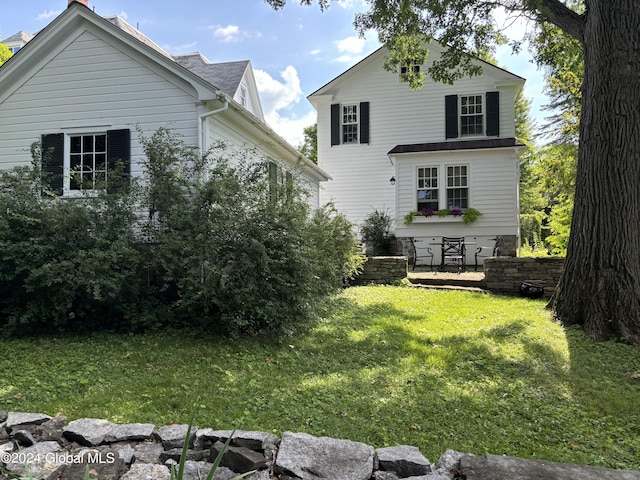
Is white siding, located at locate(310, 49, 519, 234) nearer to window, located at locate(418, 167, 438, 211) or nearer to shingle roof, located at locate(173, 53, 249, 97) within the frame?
window, located at locate(418, 167, 438, 211)

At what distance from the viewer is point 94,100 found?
306 inches

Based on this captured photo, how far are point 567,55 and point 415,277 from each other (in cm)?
655

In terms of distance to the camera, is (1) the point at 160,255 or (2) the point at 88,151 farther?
(2) the point at 88,151

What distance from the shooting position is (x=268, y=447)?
254cm

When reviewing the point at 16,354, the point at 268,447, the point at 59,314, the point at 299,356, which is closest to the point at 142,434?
the point at 268,447

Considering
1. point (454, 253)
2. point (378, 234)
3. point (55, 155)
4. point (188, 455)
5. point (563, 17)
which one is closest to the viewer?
point (188, 455)

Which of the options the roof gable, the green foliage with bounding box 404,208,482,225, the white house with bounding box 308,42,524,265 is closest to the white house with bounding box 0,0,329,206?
the roof gable

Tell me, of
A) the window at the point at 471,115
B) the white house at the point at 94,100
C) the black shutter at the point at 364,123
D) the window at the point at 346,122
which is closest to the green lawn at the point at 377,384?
the white house at the point at 94,100

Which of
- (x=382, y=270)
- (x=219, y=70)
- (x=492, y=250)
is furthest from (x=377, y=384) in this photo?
(x=219, y=70)

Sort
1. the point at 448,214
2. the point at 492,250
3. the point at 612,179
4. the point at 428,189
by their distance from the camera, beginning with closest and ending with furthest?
the point at 612,179, the point at 492,250, the point at 448,214, the point at 428,189

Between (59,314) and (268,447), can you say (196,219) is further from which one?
(268,447)

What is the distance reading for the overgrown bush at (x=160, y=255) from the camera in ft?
17.1

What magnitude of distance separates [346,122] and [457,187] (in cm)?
479

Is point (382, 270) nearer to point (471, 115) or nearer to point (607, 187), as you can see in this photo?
point (607, 187)
